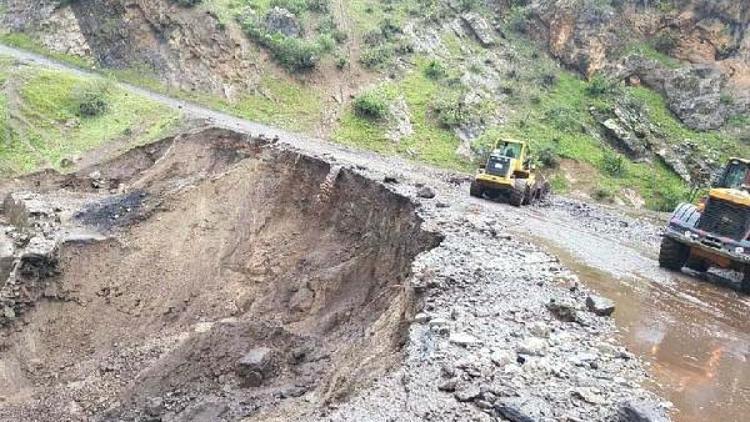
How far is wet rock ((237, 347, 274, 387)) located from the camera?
13.9 metres

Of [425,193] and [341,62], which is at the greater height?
[341,62]

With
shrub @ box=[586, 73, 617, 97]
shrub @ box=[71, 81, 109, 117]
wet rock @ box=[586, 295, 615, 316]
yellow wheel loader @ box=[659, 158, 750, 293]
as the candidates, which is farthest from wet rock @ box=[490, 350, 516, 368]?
shrub @ box=[586, 73, 617, 97]

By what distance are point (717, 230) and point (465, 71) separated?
22.7 metres

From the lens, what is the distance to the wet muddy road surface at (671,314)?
924 cm

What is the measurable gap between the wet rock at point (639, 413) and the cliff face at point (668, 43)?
3123 centimetres

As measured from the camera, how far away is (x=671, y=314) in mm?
12930

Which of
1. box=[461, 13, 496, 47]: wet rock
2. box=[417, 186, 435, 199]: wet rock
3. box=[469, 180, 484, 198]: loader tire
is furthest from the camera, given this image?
box=[461, 13, 496, 47]: wet rock

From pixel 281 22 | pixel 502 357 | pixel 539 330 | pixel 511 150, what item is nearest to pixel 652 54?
pixel 511 150

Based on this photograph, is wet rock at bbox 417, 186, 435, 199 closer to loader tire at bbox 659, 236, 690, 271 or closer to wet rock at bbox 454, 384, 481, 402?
loader tire at bbox 659, 236, 690, 271

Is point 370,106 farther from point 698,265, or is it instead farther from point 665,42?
point 698,265

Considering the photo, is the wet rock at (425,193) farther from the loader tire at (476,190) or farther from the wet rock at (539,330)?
the wet rock at (539,330)

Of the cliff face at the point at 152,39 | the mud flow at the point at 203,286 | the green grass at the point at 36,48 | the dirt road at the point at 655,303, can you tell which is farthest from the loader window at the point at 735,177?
the green grass at the point at 36,48

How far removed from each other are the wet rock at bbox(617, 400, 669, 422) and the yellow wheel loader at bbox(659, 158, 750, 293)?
8.36 metres

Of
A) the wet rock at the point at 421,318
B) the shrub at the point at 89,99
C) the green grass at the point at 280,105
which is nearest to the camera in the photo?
the wet rock at the point at 421,318
